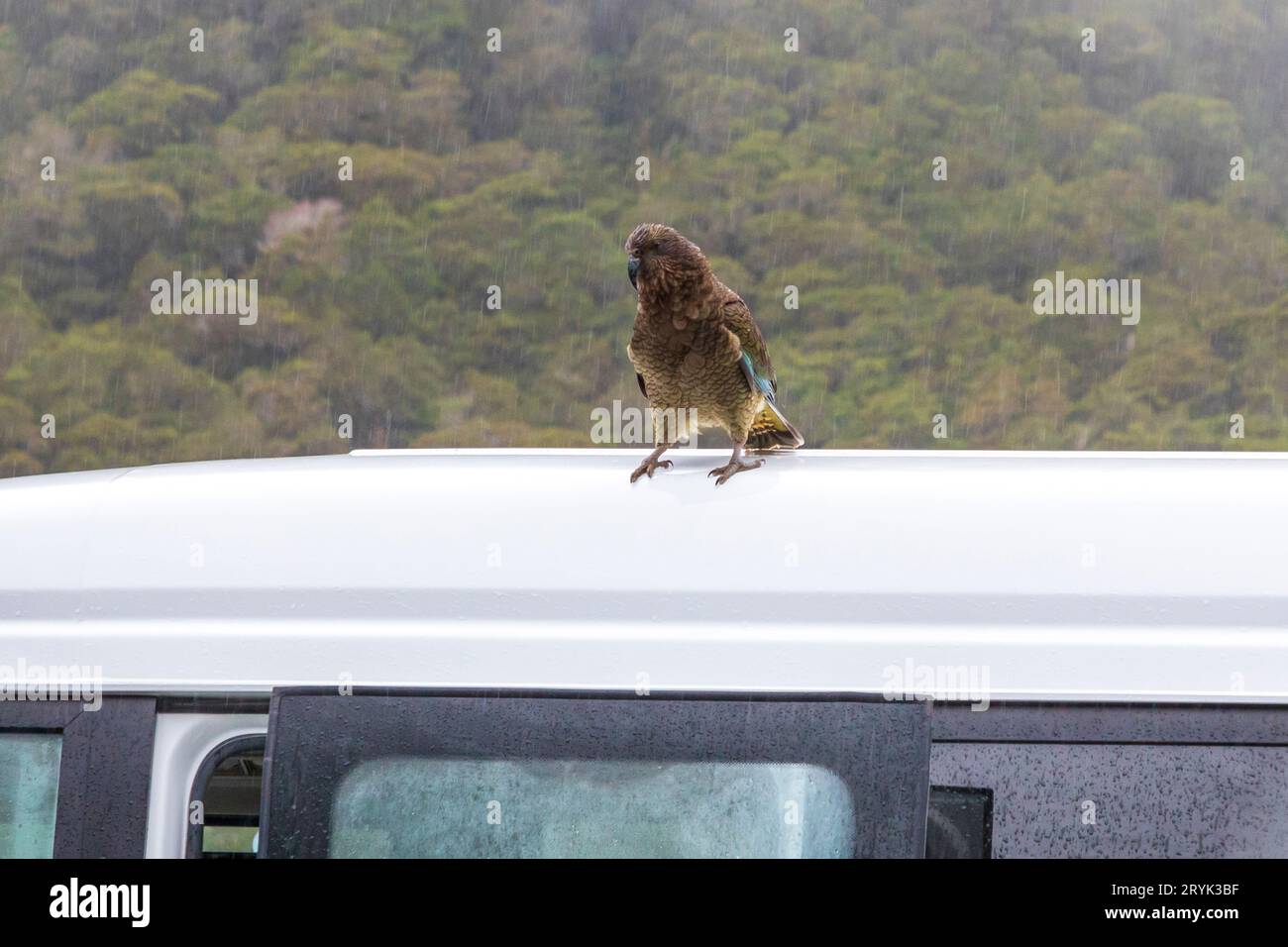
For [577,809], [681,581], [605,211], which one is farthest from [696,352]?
[605,211]

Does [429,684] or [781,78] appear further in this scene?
[781,78]

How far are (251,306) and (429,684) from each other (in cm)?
1658

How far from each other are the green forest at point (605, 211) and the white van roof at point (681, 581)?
13.8 m

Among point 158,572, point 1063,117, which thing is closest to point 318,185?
point 1063,117

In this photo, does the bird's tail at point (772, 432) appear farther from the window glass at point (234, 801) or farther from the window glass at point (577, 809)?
the window glass at point (234, 801)

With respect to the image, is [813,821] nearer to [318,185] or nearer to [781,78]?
[318,185]

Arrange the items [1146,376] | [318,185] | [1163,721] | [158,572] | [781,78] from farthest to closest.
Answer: [781,78] → [318,185] → [1146,376] → [158,572] → [1163,721]

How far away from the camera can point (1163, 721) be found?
1410mm

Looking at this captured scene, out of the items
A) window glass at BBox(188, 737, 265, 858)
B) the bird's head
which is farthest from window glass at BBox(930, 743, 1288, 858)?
the bird's head

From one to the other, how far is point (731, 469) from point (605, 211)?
16.7 meters

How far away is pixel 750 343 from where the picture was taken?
2.81 m

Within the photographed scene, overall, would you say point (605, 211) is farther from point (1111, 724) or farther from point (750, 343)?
point (1111, 724)

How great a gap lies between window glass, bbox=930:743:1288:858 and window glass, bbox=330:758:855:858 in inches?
9.1
